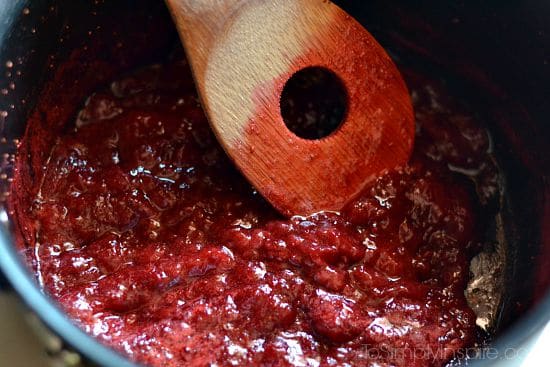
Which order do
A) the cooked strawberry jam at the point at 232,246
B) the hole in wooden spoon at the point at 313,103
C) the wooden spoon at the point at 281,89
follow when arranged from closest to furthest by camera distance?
1. the cooked strawberry jam at the point at 232,246
2. the wooden spoon at the point at 281,89
3. the hole in wooden spoon at the point at 313,103

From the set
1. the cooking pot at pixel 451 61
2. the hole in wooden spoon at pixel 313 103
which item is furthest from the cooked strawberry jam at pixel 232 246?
the hole in wooden spoon at pixel 313 103

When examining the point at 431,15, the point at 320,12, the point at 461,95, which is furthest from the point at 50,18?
the point at 461,95

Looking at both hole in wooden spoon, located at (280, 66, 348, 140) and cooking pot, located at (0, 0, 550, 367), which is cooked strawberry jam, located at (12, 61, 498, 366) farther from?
hole in wooden spoon, located at (280, 66, 348, 140)

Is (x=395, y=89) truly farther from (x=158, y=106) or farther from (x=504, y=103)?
(x=158, y=106)

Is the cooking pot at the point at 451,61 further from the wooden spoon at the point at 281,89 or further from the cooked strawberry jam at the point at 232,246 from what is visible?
the wooden spoon at the point at 281,89

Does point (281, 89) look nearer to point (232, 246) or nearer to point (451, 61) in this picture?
point (232, 246)

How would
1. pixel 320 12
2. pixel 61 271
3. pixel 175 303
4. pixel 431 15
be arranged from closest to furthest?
pixel 175 303
pixel 61 271
pixel 320 12
pixel 431 15

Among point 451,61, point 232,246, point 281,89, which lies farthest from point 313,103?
point 232,246
